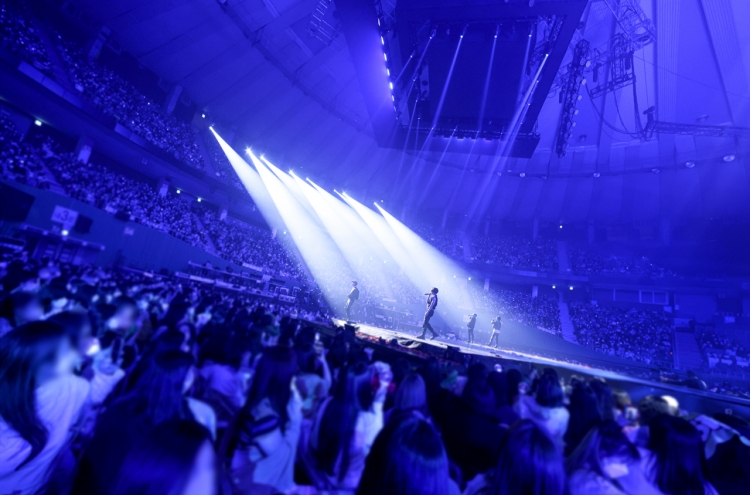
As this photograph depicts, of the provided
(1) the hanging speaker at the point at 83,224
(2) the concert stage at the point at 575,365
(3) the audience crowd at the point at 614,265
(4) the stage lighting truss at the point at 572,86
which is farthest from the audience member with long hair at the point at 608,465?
(3) the audience crowd at the point at 614,265

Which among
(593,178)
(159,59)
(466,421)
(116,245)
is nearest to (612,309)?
(593,178)

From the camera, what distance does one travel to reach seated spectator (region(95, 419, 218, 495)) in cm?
99

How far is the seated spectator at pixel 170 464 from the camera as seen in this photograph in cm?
99

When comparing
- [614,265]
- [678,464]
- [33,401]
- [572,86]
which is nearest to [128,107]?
[572,86]

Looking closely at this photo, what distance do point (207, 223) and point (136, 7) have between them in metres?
12.0

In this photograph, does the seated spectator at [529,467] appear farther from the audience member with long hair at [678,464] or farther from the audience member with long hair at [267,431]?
the audience member with long hair at [267,431]

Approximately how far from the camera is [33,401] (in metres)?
1.87

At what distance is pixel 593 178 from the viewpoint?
27297 millimetres

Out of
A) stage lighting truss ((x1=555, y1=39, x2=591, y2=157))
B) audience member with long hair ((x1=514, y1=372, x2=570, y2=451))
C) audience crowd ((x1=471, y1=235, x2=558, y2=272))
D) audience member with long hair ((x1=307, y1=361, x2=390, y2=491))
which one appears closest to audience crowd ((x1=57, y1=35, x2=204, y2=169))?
audience member with long hair ((x1=307, y1=361, x2=390, y2=491))

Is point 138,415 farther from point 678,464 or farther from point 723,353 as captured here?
point 723,353

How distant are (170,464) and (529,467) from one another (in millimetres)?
1376

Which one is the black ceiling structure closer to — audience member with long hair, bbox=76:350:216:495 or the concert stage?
the concert stage

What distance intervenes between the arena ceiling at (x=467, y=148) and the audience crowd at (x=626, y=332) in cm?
787

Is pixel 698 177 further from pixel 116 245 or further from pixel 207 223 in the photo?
pixel 116 245
